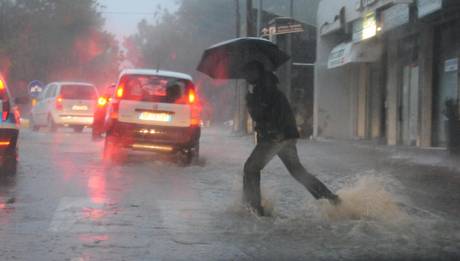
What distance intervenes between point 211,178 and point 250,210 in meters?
3.91

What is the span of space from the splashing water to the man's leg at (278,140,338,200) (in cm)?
10

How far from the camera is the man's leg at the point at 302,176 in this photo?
25.6 feet

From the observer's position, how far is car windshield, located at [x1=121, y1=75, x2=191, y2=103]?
1386 cm

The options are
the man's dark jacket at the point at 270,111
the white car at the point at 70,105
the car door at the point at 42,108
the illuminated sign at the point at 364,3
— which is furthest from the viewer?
the car door at the point at 42,108

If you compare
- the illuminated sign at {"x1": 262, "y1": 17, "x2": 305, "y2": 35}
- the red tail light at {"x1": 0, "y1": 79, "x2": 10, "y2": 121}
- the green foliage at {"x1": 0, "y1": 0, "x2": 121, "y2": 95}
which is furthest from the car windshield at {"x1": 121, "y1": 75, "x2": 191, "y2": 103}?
the green foliage at {"x1": 0, "y1": 0, "x2": 121, "y2": 95}

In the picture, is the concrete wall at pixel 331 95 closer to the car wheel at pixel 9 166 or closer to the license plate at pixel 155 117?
the license plate at pixel 155 117

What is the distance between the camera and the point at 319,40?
27.3 meters

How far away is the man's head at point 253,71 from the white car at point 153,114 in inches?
236

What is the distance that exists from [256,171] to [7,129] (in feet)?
15.0

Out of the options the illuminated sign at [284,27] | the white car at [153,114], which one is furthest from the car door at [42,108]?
the white car at [153,114]

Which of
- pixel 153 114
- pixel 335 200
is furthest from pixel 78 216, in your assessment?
pixel 153 114

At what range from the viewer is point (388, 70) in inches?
870

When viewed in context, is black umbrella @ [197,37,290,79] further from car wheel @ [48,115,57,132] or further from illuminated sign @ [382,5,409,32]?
car wheel @ [48,115,57,132]

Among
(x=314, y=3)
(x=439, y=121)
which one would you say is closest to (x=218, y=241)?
(x=439, y=121)
